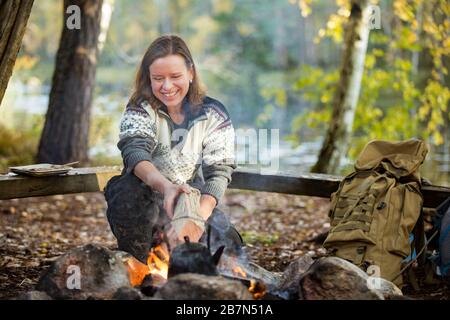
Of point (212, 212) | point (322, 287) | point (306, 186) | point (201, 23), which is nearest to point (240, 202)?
point (306, 186)

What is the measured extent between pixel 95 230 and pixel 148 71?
231 centimetres

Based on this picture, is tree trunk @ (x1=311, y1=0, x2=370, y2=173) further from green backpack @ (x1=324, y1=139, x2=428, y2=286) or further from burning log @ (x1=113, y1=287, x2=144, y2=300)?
burning log @ (x1=113, y1=287, x2=144, y2=300)

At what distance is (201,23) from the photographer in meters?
24.7

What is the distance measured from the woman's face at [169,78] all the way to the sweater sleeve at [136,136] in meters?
0.11

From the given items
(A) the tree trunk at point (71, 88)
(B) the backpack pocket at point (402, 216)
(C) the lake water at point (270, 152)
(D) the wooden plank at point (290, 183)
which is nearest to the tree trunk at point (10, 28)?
(D) the wooden plank at point (290, 183)

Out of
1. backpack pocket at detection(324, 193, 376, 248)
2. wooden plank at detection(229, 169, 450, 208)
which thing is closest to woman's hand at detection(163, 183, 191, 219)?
backpack pocket at detection(324, 193, 376, 248)

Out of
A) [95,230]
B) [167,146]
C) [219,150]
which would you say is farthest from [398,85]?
[167,146]

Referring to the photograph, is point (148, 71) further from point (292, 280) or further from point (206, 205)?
point (292, 280)

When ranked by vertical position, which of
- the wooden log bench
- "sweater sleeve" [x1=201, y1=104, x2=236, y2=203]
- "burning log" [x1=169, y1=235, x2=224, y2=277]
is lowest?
"burning log" [x1=169, y1=235, x2=224, y2=277]

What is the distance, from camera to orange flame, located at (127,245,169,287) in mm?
3215

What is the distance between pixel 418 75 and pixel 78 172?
35.2 feet

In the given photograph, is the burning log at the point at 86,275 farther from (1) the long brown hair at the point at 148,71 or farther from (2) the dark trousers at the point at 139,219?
(1) the long brown hair at the point at 148,71

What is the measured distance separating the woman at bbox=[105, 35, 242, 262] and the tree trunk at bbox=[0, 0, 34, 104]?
0.62 m
